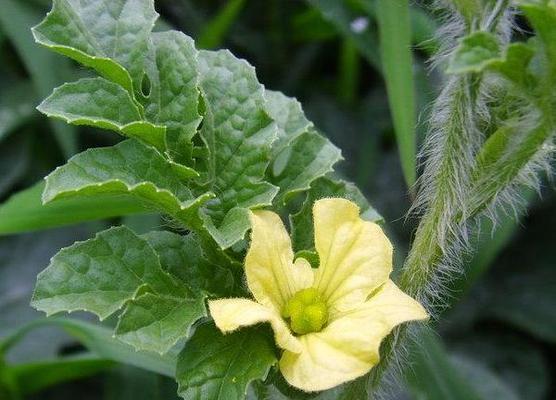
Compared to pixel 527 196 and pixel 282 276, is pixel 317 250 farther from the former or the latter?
pixel 527 196

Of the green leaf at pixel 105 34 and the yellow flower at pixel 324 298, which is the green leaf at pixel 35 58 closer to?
the green leaf at pixel 105 34

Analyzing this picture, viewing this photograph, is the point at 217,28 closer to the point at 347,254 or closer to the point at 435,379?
the point at 435,379

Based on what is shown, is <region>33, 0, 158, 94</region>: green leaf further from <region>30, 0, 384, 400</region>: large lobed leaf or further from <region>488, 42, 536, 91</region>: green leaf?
<region>488, 42, 536, 91</region>: green leaf

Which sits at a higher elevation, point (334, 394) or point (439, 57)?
point (439, 57)

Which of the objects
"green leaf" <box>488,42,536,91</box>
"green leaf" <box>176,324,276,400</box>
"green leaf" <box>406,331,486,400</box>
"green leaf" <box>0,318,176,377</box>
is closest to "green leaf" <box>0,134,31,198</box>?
"green leaf" <box>0,318,176,377</box>

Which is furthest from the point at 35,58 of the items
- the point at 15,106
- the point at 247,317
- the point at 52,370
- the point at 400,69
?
the point at 247,317

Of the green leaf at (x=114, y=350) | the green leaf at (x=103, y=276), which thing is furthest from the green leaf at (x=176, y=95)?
the green leaf at (x=114, y=350)

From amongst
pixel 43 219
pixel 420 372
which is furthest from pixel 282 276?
pixel 420 372
